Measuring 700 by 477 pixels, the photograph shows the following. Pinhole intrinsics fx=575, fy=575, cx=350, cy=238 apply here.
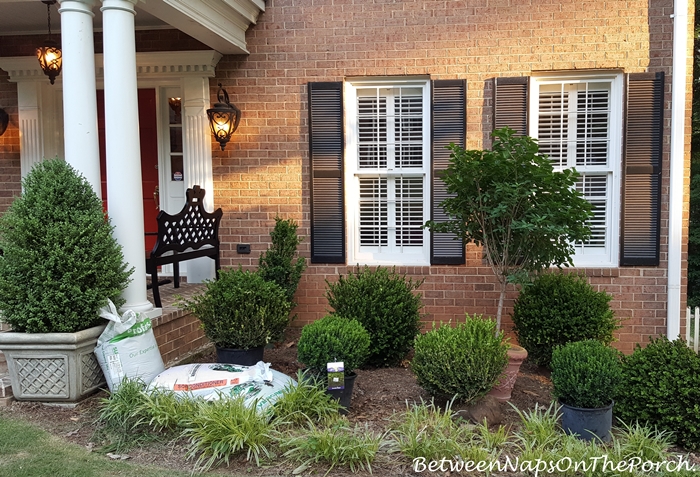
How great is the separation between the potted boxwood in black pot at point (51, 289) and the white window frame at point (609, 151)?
456cm

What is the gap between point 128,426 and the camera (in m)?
3.65

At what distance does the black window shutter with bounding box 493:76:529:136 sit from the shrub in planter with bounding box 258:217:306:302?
251cm

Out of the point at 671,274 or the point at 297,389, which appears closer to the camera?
the point at 297,389

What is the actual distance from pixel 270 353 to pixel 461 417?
7.36 ft

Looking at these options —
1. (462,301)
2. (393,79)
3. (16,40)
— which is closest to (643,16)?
(393,79)

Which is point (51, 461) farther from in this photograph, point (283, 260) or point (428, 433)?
point (283, 260)

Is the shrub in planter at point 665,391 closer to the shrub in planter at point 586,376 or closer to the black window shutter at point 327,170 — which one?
the shrub in planter at point 586,376

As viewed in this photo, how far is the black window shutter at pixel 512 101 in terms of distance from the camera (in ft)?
19.9

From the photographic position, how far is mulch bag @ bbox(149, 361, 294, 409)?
12.7ft

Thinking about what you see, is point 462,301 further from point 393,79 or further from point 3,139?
point 3,139

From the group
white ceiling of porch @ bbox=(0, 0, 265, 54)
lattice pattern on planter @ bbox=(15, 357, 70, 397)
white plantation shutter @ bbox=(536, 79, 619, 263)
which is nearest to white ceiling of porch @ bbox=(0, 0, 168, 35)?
white ceiling of porch @ bbox=(0, 0, 265, 54)

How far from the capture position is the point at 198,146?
640cm

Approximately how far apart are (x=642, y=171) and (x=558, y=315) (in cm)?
195

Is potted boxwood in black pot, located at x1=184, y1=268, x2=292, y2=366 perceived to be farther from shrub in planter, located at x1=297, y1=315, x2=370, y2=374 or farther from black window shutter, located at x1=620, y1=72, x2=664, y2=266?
black window shutter, located at x1=620, y1=72, x2=664, y2=266
